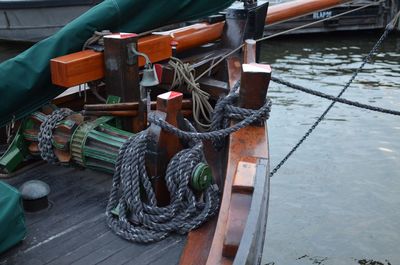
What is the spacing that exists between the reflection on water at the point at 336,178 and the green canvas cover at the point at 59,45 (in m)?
2.47

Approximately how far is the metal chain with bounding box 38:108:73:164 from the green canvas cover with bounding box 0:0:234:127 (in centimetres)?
15

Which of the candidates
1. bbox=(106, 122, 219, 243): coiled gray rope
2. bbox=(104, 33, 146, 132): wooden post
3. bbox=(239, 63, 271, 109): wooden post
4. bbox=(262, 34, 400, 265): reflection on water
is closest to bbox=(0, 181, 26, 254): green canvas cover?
bbox=(106, 122, 219, 243): coiled gray rope

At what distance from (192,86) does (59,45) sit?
3.07 ft

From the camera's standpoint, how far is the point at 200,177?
2.40m

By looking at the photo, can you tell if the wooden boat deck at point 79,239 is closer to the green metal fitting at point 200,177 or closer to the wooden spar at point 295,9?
the green metal fitting at point 200,177

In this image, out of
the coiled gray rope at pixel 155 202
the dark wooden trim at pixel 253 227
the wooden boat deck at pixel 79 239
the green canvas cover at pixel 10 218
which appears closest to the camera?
the dark wooden trim at pixel 253 227

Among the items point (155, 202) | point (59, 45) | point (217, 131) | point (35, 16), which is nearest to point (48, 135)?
point (59, 45)

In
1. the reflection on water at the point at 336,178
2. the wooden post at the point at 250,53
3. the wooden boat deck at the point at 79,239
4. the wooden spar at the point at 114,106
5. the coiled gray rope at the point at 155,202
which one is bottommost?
the reflection on water at the point at 336,178

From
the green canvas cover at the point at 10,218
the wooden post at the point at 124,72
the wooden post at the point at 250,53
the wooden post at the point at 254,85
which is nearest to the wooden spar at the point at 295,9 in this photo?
the wooden post at the point at 250,53

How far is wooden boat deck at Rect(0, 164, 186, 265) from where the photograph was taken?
7.53ft

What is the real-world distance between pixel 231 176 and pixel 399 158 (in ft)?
15.9

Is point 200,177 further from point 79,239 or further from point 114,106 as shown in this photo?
point 114,106

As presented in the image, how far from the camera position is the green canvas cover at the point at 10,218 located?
2.19 meters

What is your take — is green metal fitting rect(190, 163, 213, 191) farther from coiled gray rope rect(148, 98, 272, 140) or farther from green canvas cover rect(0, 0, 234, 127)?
green canvas cover rect(0, 0, 234, 127)
